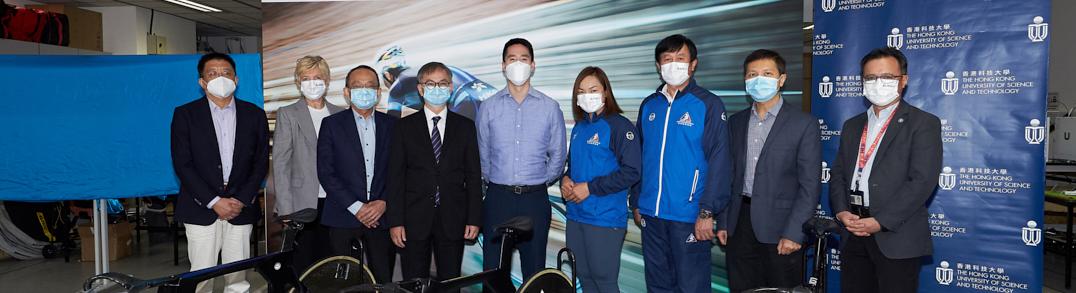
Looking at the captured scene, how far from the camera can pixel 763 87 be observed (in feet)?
9.88

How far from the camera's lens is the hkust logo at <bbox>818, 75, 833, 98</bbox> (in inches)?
157

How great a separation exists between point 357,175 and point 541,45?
5.03ft

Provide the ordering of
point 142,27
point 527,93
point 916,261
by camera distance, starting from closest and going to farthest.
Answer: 1. point 916,261
2. point 527,93
3. point 142,27

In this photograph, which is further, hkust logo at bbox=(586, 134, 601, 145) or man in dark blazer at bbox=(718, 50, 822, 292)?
hkust logo at bbox=(586, 134, 601, 145)

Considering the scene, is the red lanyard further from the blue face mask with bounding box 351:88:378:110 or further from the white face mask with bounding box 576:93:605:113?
the blue face mask with bounding box 351:88:378:110

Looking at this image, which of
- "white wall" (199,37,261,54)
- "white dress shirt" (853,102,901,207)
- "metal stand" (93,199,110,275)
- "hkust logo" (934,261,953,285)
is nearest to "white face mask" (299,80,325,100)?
"metal stand" (93,199,110,275)

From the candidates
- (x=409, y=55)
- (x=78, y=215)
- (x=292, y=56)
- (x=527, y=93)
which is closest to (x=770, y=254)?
(x=527, y=93)

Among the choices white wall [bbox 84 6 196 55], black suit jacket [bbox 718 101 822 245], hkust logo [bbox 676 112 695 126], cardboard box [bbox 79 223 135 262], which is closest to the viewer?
black suit jacket [bbox 718 101 822 245]

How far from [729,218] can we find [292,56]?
3010 mm

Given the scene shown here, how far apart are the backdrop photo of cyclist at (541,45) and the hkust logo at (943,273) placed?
1.16 metres

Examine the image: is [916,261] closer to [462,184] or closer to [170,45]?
[462,184]

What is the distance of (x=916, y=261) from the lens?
2.73 metres

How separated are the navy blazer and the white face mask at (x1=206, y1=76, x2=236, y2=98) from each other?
527 mm

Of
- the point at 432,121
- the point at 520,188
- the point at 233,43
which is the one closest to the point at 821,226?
the point at 520,188
